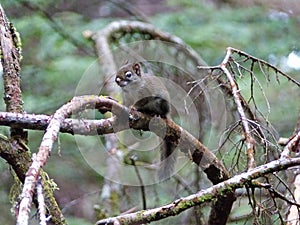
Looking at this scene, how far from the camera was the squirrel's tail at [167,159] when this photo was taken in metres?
1.74

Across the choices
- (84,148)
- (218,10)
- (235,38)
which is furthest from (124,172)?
(218,10)

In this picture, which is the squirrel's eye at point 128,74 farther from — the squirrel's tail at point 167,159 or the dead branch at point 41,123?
the dead branch at point 41,123

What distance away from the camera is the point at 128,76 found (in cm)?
194

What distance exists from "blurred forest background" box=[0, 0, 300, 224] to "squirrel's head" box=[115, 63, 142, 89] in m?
1.52

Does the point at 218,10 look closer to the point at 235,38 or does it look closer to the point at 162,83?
the point at 235,38

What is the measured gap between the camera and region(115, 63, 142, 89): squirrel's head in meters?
1.93

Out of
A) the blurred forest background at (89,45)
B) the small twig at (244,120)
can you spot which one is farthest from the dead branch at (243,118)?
the blurred forest background at (89,45)

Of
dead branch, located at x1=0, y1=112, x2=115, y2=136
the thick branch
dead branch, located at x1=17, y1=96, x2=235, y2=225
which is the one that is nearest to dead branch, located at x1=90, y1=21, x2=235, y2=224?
dead branch, located at x1=17, y1=96, x2=235, y2=225

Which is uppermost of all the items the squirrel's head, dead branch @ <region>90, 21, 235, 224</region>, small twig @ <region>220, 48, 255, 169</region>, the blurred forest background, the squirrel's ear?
the blurred forest background

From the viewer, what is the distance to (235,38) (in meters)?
3.72

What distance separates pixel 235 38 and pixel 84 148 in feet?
4.30

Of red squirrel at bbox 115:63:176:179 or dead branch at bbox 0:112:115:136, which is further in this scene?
red squirrel at bbox 115:63:176:179

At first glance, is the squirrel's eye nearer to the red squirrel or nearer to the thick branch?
the red squirrel

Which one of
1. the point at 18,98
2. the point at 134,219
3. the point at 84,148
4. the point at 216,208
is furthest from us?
the point at 84,148
